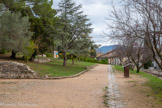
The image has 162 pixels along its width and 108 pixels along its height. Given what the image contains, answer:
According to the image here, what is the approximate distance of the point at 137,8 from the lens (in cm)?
913

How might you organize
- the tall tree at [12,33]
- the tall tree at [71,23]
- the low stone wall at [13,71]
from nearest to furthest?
the low stone wall at [13,71]
the tall tree at [12,33]
the tall tree at [71,23]

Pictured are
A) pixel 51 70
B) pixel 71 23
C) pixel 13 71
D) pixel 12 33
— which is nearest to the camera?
pixel 13 71

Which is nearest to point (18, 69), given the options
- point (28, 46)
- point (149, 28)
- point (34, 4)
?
point (28, 46)

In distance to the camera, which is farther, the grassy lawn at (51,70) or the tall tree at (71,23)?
the tall tree at (71,23)

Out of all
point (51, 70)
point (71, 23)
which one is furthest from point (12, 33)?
point (71, 23)

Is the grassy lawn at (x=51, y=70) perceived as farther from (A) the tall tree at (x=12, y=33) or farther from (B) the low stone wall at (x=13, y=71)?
(A) the tall tree at (x=12, y=33)

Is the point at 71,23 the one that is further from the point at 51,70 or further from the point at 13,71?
the point at 13,71

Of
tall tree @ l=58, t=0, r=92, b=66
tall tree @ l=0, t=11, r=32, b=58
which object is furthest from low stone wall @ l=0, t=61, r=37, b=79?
tall tree @ l=58, t=0, r=92, b=66

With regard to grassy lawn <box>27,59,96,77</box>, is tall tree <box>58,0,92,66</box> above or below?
above

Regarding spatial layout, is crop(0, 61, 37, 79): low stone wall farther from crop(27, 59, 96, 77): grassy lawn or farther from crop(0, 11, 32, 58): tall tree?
crop(0, 11, 32, 58): tall tree

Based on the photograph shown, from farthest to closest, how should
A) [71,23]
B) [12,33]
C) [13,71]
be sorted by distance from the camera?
[71,23] → [12,33] → [13,71]

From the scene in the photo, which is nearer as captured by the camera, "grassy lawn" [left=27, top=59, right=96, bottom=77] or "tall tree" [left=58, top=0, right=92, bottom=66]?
"grassy lawn" [left=27, top=59, right=96, bottom=77]

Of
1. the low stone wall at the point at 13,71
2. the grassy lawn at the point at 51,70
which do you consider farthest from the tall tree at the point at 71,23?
the low stone wall at the point at 13,71

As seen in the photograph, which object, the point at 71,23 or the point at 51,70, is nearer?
the point at 51,70
